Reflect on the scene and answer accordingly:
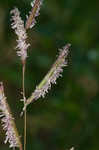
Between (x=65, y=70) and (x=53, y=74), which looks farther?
(x=65, y=70)

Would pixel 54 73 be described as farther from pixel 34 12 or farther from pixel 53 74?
pixel 34 12

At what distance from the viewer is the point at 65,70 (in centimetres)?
217

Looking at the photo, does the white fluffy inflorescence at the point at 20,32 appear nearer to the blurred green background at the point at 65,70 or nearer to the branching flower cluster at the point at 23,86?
the branching flower cluster at the point at 23,86

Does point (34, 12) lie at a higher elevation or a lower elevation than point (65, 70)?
lower

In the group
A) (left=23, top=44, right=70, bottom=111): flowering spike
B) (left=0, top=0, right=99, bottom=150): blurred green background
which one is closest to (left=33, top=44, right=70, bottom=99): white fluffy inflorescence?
(left=23, top=44, right=70, bottom=111): flowering spike

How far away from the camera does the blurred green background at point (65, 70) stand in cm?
204

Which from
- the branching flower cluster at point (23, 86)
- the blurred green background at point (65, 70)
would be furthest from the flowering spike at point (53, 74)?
the blurred green background at point (65, 70)

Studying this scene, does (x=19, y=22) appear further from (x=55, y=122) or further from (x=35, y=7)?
(x=55, y=122)

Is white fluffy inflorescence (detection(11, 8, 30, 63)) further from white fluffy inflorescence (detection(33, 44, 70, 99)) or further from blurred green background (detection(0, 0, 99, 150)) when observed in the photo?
blurred green background (detection(0, 0, 99, 150))

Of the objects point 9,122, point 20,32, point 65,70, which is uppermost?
point 65,70

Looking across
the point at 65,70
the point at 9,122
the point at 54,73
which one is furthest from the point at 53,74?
the point at 65,70

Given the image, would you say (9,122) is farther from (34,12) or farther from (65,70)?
(65,70)

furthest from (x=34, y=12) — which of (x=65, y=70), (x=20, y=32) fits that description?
(x=65, y=70)

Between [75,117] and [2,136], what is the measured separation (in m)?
0.58
